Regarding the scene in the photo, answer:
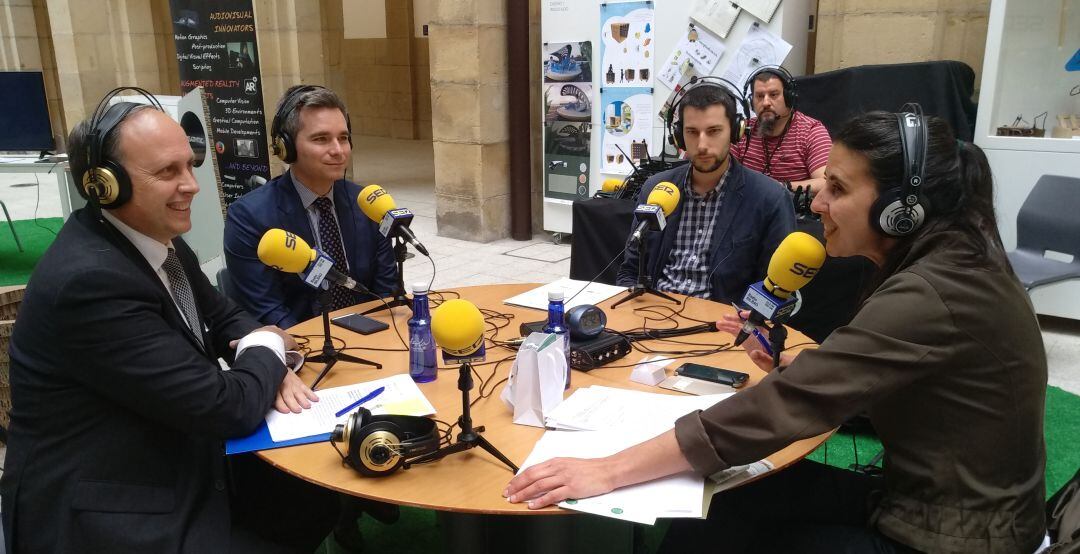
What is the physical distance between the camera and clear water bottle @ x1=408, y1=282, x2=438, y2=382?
2.07 meters

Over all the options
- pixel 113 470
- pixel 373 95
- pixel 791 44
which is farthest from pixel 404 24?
pixel 113 470

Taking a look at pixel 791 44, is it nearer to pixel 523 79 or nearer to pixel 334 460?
pixel 523 79

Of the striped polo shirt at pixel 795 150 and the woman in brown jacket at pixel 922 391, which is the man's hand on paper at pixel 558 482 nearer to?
the woman in brown jacket at pixel 922 391

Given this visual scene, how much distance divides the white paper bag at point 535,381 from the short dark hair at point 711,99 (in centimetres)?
165

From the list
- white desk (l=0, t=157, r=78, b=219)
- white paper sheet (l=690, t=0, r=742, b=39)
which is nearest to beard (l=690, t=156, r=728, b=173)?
white paper sheet (l=690, t=0, r=742, b=39)

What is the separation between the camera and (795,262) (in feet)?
6.14

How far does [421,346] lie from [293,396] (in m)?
0.36

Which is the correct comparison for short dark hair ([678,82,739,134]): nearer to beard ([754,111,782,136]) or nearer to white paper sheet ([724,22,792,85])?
beard ([754,111,782,136])

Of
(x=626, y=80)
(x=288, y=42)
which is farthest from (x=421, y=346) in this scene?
(x=288, y=42)

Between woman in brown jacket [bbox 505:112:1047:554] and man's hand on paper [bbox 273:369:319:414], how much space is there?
670 mm

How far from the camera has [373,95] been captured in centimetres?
Answer: 1681

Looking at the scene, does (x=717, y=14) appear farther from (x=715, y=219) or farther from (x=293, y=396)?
(x=293, y=396)

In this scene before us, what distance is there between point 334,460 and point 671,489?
73 cm

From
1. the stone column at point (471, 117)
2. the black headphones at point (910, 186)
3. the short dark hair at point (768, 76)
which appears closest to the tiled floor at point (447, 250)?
the stone column at point (471, 117)
